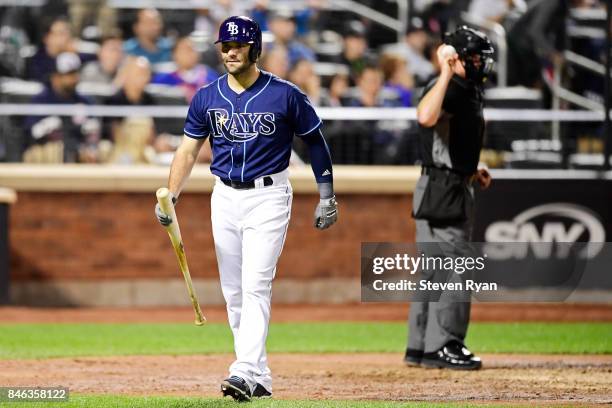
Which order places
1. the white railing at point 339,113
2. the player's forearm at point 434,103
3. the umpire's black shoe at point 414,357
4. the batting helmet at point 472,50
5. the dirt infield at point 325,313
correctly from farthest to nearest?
the white railing at point 339,113, the dirt infield at point 325,313, the umpire's black shoe at point 414,357, the batting helmet at point 472,50, the player's forearm at point 434,103

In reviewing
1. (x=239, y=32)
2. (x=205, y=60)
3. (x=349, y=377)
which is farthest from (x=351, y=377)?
(x=205, y=60)

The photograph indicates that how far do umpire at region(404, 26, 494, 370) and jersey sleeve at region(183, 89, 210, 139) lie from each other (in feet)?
7.00

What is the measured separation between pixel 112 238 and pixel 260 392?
7618mm

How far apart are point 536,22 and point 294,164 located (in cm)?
346

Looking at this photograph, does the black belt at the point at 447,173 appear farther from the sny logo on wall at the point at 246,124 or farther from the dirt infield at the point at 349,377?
the sny logo on wall at the point at 246,124

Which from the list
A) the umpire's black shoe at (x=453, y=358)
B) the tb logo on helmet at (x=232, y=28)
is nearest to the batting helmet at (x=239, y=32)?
the tb logo on helmet at (x=232, y=28)

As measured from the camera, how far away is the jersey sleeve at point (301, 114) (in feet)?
23.5

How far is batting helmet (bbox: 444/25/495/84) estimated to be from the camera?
8898 millimetres

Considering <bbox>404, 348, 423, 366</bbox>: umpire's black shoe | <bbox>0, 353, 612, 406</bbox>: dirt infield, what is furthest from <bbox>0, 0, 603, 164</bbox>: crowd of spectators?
<bbox>404, 348, 423, 366</bbox>: umpire's black shoe

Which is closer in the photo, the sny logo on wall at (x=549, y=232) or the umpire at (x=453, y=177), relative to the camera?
the umpire at (x=453, y=177)

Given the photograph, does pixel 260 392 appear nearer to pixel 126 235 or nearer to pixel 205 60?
pixel 126 235

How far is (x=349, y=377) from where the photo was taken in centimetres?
874

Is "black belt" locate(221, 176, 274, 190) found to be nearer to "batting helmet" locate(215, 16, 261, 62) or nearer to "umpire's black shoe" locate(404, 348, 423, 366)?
"batting helmet" locate(215, 16, 261, 62)

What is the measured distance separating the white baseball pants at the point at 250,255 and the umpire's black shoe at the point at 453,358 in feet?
7.20
